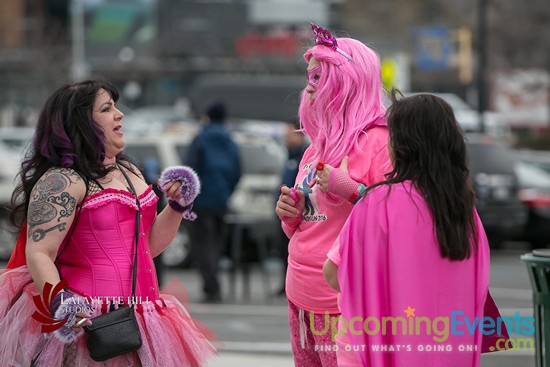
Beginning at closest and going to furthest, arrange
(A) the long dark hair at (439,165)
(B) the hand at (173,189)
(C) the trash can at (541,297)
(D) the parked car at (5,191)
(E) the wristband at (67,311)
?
(A) the long dark hair at (439,165) → (E) the wristband at (67,311) → (B) the hand at (173,189) → (C) the trash can at (541,297) → (D) the parked car at (5,191)

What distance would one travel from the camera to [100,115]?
4.82 metres

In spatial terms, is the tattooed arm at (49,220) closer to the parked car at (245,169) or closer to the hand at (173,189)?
the hand at (173,189)

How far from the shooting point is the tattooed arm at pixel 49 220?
15.0 feet

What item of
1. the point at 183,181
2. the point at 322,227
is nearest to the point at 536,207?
the point at 183,181

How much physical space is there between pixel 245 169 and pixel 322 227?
11286mm

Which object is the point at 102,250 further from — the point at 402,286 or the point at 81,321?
the point at 402,286

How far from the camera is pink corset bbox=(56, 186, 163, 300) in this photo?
4699 mm

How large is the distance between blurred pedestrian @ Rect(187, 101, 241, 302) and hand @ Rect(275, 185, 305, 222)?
7819mm

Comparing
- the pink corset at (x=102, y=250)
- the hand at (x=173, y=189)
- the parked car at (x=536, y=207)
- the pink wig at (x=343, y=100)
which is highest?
the pink wig at (x=343, y=100)

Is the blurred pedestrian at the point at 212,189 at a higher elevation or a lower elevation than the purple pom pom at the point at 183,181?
lower

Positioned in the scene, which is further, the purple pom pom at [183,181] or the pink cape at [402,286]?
the purple pom pom at [183,181]

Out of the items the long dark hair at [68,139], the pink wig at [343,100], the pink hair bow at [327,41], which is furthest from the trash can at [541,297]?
the long dark hair at [68,139]

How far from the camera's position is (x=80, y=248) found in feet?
15.5

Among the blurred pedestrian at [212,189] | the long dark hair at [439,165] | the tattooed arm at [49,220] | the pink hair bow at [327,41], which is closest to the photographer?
the long dark hair at [439,165]
